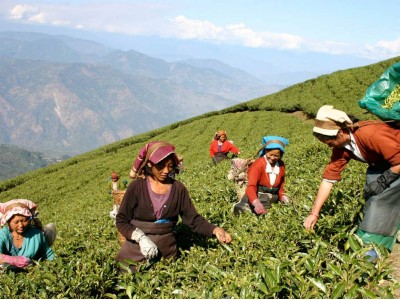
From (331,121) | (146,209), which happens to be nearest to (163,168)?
(146,209)

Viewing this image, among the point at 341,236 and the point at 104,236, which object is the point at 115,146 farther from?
the point at 341,236

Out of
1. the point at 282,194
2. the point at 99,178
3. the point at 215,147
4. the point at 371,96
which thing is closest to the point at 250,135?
the point at 99,178

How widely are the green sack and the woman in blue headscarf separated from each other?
2.49m

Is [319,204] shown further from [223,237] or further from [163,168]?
[163,168]

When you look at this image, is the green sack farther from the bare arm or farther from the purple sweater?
the purple sweater

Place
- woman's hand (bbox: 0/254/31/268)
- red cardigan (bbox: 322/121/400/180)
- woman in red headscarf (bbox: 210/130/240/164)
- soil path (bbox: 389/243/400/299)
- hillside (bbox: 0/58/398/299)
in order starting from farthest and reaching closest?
woman in red headscarf (bbox: 210/130/240/164)
woman's hand (bbox: 0/254/31/268)
soil path (bbox: 389/243/400/299)
red cardigan (bbox: 322/121/400/180)
hillside (bbox: 0/58/398/299)

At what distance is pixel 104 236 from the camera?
24.9 feet

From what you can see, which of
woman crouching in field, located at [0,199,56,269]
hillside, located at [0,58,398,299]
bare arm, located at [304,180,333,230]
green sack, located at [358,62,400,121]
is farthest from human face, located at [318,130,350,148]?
woman crouching in field, located at [0,199,56,269]

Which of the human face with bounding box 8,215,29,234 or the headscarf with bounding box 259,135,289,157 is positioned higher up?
the headscarf with bounding box 259,135,289,157

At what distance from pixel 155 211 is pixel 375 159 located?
2.79m

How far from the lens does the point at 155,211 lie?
15.7 feet

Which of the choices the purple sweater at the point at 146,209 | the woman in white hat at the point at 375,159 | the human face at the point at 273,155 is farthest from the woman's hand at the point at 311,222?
the human face at the point at 273,155

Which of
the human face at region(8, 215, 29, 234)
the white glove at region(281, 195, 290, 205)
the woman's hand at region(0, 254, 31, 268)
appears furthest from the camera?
the white glove at region(281, 195, 290, 205)

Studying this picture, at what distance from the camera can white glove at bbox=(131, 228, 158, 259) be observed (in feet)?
14.4
